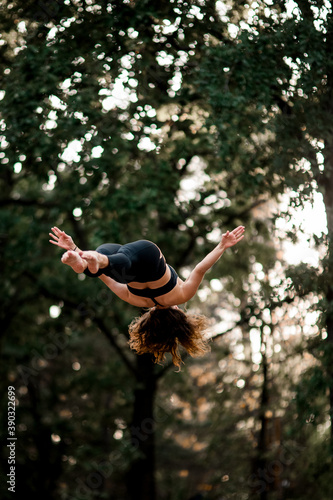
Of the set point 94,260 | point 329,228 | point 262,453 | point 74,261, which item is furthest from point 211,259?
point 262,453

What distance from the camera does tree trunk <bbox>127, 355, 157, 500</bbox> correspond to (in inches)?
420

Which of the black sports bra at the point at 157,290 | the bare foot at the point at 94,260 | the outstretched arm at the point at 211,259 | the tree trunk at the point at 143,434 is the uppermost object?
the bare foot at the point at 94,260

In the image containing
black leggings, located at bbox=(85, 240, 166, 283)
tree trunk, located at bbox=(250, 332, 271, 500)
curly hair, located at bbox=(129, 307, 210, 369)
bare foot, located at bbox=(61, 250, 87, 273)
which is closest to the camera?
A: bare foot, located at bbox=(61, 250, 87, 273)

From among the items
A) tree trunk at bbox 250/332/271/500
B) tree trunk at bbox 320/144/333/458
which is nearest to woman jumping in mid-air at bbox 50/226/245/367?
tree trunk at bbox 320/144/333/458

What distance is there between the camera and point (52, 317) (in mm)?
13109

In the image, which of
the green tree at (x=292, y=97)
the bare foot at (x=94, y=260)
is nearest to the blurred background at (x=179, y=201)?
the green tree at (x=292, y=97)

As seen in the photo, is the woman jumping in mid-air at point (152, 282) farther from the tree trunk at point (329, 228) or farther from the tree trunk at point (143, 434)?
the tree trunk at point (143, 434)

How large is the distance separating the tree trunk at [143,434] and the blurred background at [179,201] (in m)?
0.03

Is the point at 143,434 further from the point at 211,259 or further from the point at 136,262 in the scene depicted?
the point at 136,262

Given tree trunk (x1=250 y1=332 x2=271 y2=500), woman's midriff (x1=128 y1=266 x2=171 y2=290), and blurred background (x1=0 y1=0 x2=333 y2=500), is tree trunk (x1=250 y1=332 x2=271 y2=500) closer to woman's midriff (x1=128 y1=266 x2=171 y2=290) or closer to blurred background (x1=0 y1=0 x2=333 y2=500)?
blurred background (x1=0 y1=0 x2=333 y2=500)

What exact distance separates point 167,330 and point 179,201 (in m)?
4.43

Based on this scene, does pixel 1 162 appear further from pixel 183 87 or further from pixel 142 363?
pixel 142 363

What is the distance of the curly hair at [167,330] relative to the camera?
4809 mm

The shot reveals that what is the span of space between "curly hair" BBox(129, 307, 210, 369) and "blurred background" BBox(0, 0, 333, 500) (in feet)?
8.65
